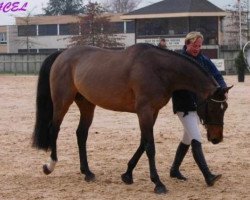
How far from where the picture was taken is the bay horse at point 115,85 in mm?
6414

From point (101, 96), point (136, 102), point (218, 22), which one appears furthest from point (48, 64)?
point (218, 22)

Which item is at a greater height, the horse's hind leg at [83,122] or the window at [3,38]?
the window at [3,38]

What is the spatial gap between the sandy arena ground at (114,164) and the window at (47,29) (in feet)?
191

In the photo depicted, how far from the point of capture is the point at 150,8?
4944 centimetres

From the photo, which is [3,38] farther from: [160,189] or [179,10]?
[160,189]

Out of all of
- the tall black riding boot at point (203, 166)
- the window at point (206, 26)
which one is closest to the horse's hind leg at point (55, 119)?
the tall black riding boot at point (203, 166)

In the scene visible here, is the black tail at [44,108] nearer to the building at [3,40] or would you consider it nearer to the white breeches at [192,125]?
the white breeches at [192,125]

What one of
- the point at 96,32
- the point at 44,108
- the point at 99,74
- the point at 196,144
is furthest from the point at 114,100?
the point at 96,32

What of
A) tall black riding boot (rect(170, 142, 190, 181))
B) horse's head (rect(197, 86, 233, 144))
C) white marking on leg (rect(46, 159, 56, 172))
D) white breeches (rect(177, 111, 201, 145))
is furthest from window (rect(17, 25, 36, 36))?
horse's head (rect(197, 86, 233, 144))

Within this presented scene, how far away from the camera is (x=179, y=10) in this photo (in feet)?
156

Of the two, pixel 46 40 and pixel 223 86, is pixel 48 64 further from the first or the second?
pixel 46 40

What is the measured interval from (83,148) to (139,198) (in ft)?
5.52

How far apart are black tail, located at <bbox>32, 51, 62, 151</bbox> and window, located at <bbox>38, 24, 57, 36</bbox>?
63.5 m

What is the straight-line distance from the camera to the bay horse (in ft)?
21.0
